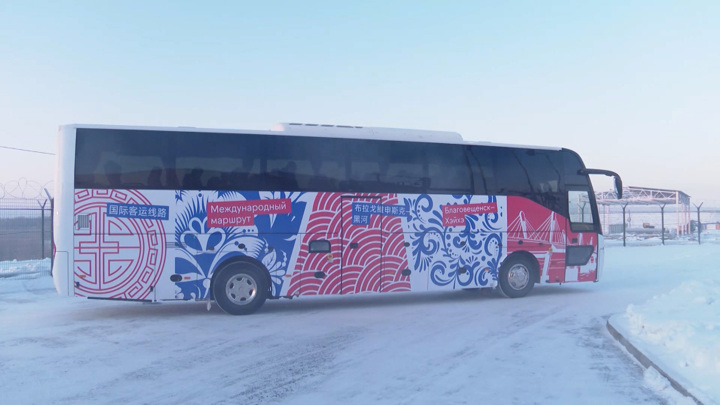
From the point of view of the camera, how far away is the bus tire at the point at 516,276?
13.9 metres

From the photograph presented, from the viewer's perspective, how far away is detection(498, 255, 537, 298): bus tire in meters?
13.9

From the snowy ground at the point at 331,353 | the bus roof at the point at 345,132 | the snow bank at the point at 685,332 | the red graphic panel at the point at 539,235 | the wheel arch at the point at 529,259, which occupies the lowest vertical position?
the snowy ground at the point at 331,353

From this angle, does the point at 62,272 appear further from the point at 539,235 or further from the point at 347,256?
the point at 539,235

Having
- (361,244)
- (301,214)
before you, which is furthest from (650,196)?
(301,214)

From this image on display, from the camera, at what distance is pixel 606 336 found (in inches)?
363

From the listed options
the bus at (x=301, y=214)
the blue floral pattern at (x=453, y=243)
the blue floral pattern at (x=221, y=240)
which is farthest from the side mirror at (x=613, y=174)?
the blue floral pattern at (x=221, y=240)

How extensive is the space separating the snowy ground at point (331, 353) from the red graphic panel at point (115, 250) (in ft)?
2.10

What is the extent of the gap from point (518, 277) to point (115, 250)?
339 inches

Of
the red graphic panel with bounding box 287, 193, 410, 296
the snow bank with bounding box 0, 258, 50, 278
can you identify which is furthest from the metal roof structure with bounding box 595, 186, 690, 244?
the snow bank with bounding box 0, 258, 50, 278

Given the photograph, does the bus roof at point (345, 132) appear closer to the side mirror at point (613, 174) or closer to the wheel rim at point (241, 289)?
the side mirror at point (613, 174)

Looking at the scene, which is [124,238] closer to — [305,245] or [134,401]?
[305,245]

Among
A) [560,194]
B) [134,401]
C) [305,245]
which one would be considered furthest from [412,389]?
[560,194]

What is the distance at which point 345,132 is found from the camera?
12375mm

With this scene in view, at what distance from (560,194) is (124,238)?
954 centimetres
